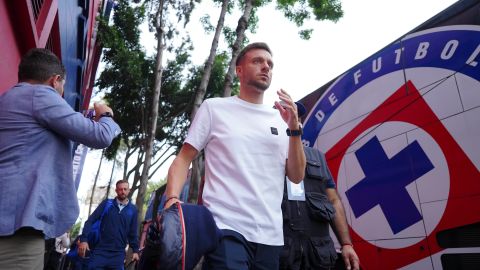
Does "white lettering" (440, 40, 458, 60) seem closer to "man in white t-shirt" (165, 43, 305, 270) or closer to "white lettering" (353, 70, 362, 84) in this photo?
"white lettering" (353, 70, 362, 84)

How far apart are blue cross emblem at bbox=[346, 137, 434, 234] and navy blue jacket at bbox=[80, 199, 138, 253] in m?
3.86

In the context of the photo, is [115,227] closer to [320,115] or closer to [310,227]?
[320,115]

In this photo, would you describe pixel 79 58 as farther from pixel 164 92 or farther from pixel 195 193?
pixel 164 92

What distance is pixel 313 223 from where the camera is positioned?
9.98 feet

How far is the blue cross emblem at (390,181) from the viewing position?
292 centimetres

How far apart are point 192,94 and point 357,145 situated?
13381 millimetres

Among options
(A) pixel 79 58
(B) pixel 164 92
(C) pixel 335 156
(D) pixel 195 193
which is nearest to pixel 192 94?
(B) pixel 164 92

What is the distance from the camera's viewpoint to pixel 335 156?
3.94 m

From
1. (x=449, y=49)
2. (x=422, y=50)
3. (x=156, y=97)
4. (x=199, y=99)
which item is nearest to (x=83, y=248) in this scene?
(x=199, y=99)

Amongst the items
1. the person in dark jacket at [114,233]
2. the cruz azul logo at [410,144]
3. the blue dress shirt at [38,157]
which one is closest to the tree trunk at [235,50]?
the person in dark jacket at [114,233]

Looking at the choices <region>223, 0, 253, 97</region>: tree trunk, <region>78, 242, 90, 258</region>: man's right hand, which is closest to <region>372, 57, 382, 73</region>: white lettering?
<region>223, 0, 253, 97</region>: tree trunk

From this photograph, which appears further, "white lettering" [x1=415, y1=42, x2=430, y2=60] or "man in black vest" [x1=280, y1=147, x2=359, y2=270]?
"white lettering" [x1=415, y1=42, x2=430, y2=60]

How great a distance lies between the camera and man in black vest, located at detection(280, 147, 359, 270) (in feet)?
9.23

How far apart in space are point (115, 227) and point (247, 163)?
179 inches
